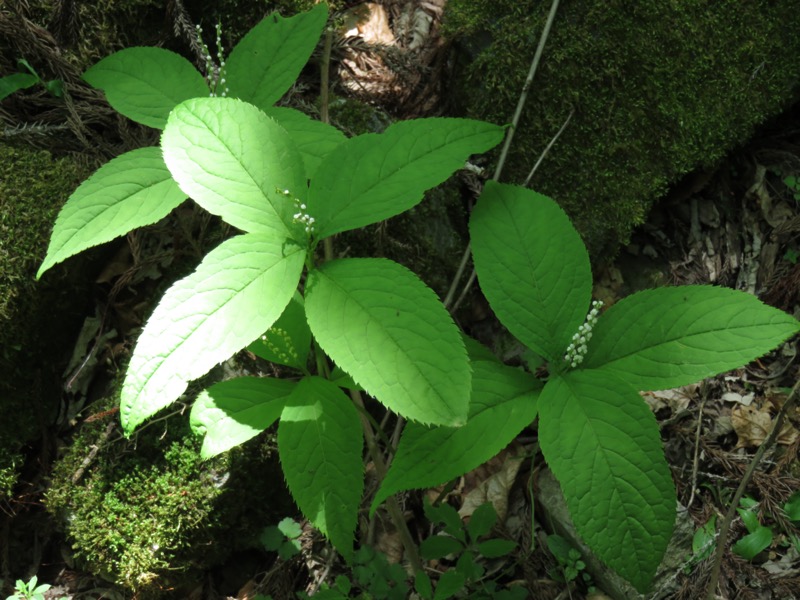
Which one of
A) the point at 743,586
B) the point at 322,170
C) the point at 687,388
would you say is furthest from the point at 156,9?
the point at 743,586

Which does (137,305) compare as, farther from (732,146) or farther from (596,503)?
(732,146)

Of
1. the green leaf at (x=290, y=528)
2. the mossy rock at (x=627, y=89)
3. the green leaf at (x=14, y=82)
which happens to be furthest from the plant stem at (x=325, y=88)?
the green leaf at (x=14, y=82)

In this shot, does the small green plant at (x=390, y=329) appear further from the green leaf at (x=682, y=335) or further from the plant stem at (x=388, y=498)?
the plant stem at (x=388, y=498)

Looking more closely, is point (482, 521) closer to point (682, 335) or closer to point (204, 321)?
point (682, 335)

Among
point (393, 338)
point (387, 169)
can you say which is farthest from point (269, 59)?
point (393, 338)

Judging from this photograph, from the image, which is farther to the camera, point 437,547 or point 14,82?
point 14,82

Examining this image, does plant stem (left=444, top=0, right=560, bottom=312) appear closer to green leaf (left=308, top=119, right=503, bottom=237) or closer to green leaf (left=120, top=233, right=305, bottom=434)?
green leaf (left=308, top=119, right=503, bottom=237)
